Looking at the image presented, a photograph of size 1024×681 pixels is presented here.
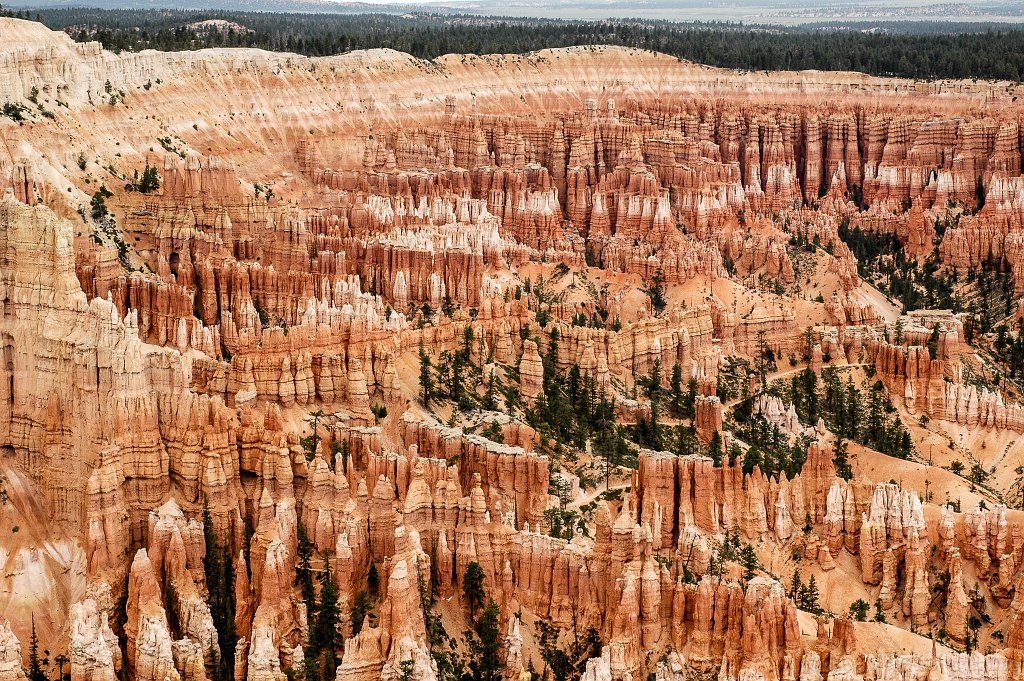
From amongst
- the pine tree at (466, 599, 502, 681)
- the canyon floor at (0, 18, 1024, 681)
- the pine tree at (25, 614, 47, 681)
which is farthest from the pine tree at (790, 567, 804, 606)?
the pine tree at (25, 614, 47, 681)

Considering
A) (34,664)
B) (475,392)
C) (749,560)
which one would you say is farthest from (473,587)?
(475,392)

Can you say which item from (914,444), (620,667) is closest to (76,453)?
(620,667)

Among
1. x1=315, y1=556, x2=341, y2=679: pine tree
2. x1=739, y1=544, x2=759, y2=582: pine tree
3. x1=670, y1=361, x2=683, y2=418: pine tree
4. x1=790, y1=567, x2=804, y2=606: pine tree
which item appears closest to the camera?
x1=315, y1=556, x2=341, y2=679: pine tree

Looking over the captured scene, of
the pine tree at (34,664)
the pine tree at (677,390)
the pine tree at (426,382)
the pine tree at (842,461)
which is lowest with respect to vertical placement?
the pine tree at (34,664)

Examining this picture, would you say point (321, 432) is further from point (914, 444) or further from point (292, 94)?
point (292, 94)

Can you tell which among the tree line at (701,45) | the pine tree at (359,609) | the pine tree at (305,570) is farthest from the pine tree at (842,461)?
the tree line at (701,45)

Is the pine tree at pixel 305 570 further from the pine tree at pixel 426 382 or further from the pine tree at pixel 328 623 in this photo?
the pine tree at pixel 426 382

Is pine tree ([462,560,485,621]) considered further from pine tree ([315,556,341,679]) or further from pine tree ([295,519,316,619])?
pine tree ([295,519,316,619])

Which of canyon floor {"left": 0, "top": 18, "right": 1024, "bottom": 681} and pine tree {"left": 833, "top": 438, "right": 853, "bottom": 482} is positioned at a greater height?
canyon floor {"left": 0, "top": 18, "right": 1024, "bottom": 681}

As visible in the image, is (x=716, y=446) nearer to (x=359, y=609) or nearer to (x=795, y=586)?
(x=795, y=586)

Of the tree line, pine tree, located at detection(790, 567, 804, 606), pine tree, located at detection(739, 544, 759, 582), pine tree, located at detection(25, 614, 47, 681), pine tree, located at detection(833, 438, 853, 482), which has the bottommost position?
pine tree, located at detection(25, 614, 47, 681)
